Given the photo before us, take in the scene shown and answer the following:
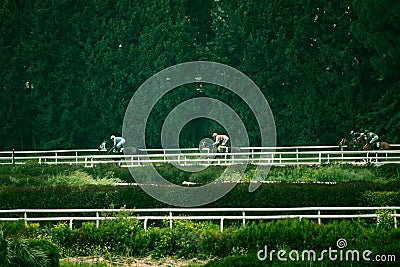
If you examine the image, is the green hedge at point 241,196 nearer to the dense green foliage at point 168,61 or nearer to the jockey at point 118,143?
the jockey at point 118,143

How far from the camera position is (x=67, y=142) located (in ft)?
155

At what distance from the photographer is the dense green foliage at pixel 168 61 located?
43.6 metres

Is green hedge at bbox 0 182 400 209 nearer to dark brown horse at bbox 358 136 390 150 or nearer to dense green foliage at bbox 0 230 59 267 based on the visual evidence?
dense green foliage at bbox 0 230 59 267

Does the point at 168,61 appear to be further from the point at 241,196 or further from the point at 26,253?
the point at 26,253

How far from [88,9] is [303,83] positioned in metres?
11.9

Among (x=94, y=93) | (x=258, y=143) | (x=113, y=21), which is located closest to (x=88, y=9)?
(x=113, y=21)

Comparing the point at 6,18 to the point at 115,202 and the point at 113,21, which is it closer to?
the point at 113,21

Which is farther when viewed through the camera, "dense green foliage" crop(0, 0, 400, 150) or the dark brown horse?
"dense green foliage" crop(0, 0, 400, 150)

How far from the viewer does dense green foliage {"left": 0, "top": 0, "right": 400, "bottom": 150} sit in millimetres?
43594
